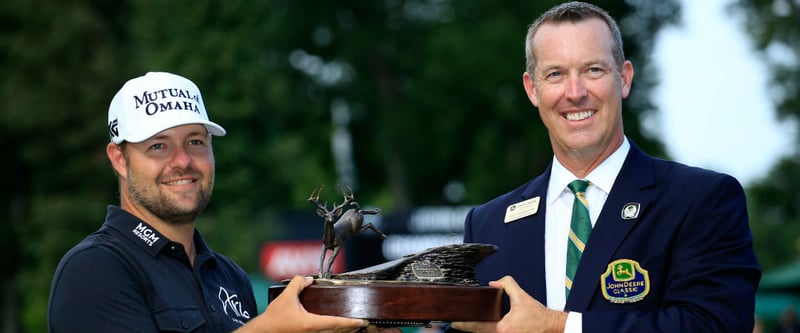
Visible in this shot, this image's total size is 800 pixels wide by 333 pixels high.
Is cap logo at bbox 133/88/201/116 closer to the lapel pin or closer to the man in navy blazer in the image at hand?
the man in navy blazer

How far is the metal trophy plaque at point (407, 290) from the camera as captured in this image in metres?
4.48

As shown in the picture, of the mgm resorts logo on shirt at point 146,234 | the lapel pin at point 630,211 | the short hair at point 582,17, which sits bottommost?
the lapel pin at point 630,211

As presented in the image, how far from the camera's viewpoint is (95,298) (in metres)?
4.73

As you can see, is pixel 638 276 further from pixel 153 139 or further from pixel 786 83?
pixel 786 83

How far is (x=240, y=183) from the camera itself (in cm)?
3095

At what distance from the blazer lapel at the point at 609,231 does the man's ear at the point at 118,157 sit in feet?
6.69

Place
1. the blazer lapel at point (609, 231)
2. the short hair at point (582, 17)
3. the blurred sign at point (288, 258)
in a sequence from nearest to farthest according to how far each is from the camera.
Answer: the blazer lapel at point (609, 231) → the short hair at point (582, 17) → the blurred sign at point (288, 258)

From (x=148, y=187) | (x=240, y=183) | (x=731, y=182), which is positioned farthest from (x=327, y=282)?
(x=240, y=183)

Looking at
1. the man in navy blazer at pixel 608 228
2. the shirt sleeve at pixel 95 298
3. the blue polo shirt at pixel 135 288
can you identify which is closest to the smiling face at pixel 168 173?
the blue polo shirt at pixel 135 288

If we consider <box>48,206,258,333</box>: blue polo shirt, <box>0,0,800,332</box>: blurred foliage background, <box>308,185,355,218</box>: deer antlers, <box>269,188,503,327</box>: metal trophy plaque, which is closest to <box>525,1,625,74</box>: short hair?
<box>269,188,503,327</box>: metal trophy plaque

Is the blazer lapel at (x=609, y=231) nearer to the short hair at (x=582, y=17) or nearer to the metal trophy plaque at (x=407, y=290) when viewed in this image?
the metal trophy plaque at (x=407, y=290)

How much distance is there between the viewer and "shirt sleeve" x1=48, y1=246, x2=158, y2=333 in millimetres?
4711

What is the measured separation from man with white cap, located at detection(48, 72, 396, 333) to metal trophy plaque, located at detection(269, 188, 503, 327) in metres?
A: 0.35

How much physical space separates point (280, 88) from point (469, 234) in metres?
27.6
